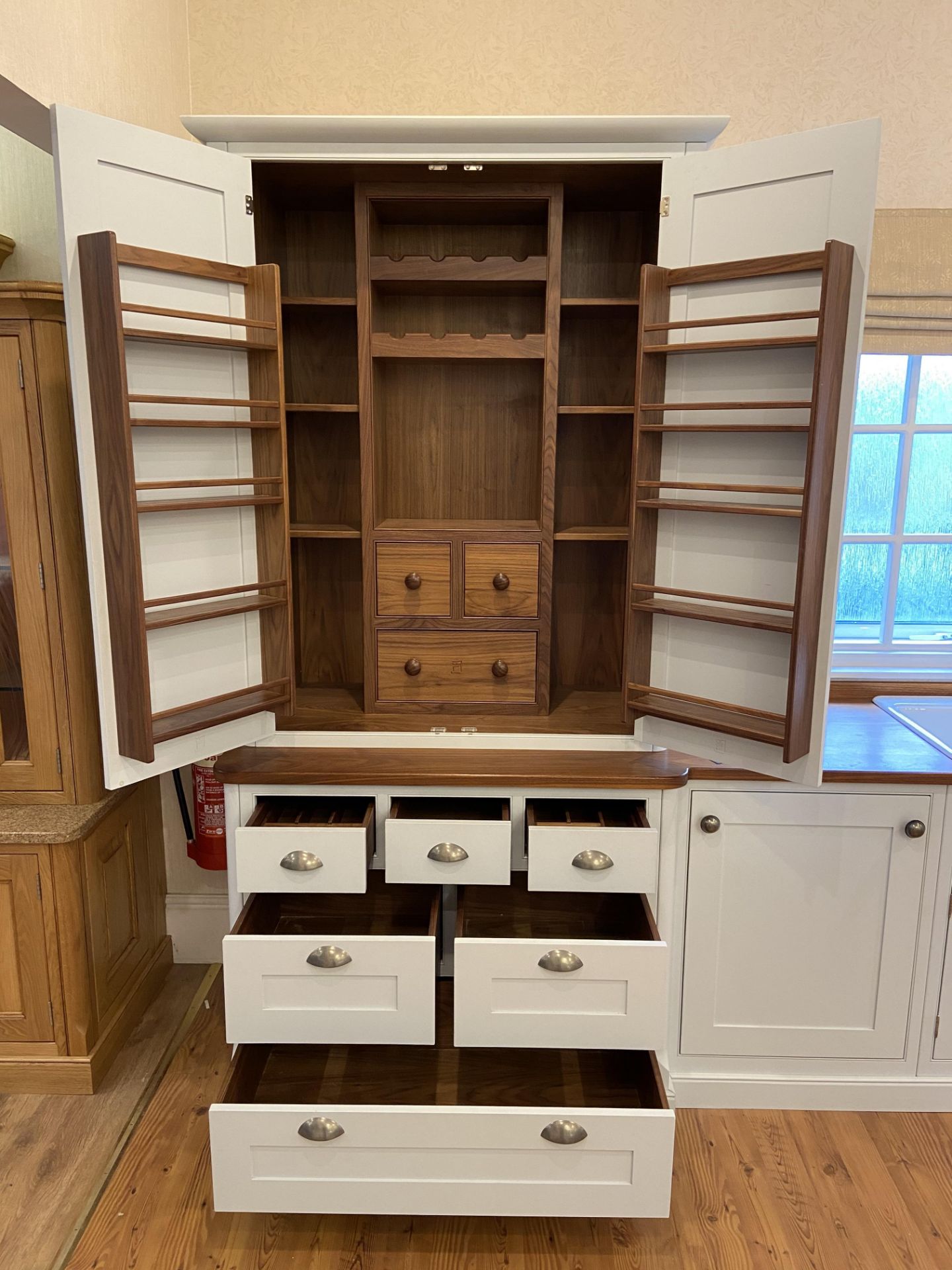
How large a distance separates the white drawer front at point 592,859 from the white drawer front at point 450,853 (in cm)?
6

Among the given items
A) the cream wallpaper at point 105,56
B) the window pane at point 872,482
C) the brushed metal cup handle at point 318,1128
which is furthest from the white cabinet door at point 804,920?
the cream wallpaper at point 105,56

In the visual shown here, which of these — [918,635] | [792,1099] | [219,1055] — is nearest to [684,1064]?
[792,1099]

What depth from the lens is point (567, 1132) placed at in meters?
1.58

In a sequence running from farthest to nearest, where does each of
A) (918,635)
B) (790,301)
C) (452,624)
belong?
(918,635) → (452,624) → (790,301)

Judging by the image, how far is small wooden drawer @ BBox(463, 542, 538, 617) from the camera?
207cm

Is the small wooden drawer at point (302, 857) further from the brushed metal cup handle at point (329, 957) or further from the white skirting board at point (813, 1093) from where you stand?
the white skirting board at point (813, 1093)

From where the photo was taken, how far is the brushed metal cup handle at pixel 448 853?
1799 millimetres

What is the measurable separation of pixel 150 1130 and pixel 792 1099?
1452mm

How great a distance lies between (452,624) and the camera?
82.8 inches

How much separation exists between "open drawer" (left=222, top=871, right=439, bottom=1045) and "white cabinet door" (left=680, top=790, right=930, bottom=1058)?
660 mm

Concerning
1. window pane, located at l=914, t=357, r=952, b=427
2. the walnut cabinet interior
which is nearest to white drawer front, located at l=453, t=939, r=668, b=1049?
the walnut cabinet interior

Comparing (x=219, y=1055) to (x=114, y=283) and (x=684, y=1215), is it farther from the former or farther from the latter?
(x=114, y=283)

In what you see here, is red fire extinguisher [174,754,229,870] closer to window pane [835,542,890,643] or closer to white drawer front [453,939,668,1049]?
white drawer front [453,939,668,1049]

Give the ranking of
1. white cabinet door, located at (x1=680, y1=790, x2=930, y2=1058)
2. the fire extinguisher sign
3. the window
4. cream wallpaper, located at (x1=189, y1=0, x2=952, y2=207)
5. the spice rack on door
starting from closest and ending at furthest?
the spice rack on door, white cabinet door, located at (x1=680, y1=790, x2=930, y2=1058), cream wallpaper, located at (x1=189, y1=0, x2=952, y2=207), the fire extinguisher sign, the window
